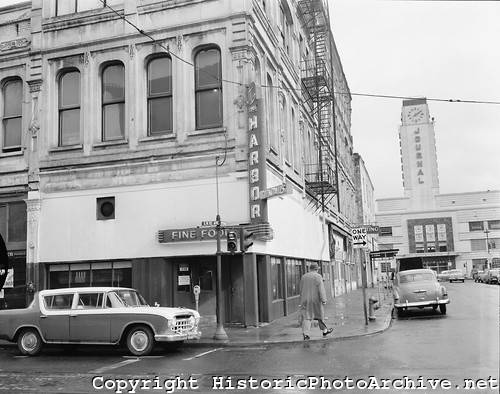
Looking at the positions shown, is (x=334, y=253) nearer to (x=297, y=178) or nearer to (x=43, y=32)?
(x=297, y=178)

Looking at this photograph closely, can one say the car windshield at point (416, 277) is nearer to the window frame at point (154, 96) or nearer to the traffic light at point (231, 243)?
the traffic light at point (231, 243)

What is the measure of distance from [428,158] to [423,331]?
94.9 meters

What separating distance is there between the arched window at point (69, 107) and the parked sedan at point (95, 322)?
26.9 ft

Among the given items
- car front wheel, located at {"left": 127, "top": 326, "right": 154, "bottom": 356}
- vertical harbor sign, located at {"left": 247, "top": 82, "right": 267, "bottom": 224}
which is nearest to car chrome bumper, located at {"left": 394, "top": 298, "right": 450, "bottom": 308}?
vertical harbor sign, located at {"left": 247, "top": 82, "right": 267, "bottom": 224}

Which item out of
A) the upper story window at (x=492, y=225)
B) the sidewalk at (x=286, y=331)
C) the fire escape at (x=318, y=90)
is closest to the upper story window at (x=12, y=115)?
the sidewalk at (x=286, y=331)

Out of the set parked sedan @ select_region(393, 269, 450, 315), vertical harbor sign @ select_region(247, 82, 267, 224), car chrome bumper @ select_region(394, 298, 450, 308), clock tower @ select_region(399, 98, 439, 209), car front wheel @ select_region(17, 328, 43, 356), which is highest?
clock tower @ select_region(399, 98, 439, 209)

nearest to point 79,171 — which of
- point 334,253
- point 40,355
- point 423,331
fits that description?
point 40,355

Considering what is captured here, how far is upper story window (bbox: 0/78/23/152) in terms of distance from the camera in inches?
836

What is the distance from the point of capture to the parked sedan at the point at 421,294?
A: 19531 mm

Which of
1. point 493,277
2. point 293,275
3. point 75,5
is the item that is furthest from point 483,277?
point 75,5

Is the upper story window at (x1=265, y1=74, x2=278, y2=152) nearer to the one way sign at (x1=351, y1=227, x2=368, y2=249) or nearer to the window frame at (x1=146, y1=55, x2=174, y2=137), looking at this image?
the window frame at (x1=146, y1=55, x2=174, y2=137)

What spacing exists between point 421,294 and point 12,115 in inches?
655

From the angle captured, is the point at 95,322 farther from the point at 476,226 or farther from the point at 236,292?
the point at 476,226

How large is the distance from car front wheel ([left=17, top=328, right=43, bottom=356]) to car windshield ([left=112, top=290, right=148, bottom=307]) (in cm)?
224
